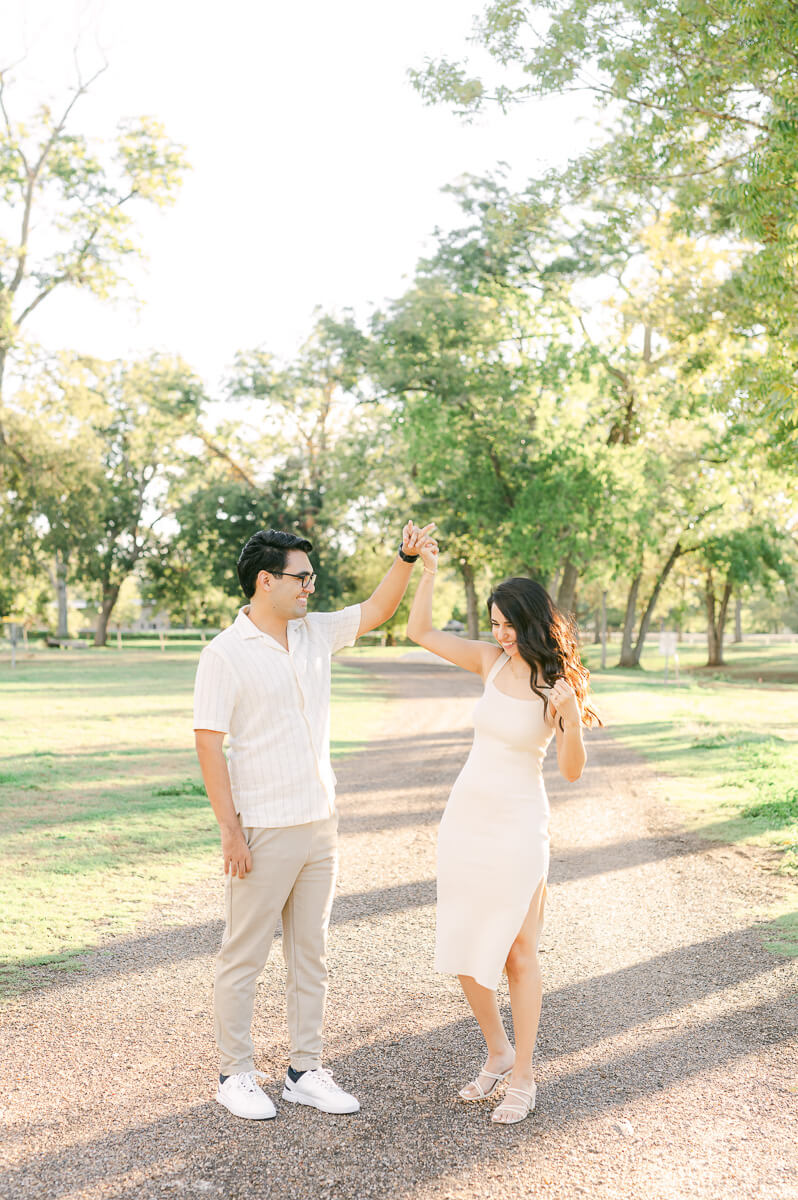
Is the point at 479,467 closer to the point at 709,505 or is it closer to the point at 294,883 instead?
the point at 709,505

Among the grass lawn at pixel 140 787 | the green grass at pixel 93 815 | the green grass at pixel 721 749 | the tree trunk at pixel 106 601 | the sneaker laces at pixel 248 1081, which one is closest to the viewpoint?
the sneaker laces at pixel 248 1081

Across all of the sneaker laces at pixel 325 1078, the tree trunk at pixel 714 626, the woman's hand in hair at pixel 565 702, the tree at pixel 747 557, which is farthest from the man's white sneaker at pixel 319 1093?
the tree trunk at pixel 714 626

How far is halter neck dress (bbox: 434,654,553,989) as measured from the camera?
4035mm

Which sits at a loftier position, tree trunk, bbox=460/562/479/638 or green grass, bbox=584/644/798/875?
tree trunk, bbox=460/562/479/638

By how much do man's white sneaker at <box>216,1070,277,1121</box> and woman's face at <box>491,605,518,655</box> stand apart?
1.89 metres

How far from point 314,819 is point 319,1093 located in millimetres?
998

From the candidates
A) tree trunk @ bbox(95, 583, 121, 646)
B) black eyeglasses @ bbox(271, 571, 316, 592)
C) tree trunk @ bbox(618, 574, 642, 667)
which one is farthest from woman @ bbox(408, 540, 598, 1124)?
tree trunk @ bbox(95, 583, 121, 646)

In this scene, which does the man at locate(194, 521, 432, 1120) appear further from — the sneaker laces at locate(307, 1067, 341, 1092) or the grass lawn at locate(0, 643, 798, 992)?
the grass lawn at locate(0, 643, 798, 992)

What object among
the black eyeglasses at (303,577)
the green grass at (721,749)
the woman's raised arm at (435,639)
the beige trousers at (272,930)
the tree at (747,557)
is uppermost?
→ the tree at (747,557)

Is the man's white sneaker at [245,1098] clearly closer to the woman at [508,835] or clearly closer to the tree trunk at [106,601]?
the woman at [508,835]

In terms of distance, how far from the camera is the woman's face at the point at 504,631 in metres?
4.23

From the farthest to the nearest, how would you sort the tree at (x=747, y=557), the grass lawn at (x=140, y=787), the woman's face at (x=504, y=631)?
1. the tree at (x=747, y=557)
2. the grass lawn at (x=140, y=787)
3. the woman's face at (x=504, y=631)

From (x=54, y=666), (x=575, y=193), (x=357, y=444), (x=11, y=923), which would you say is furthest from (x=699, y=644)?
(x=11, y=923)

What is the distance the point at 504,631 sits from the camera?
4.26 m
